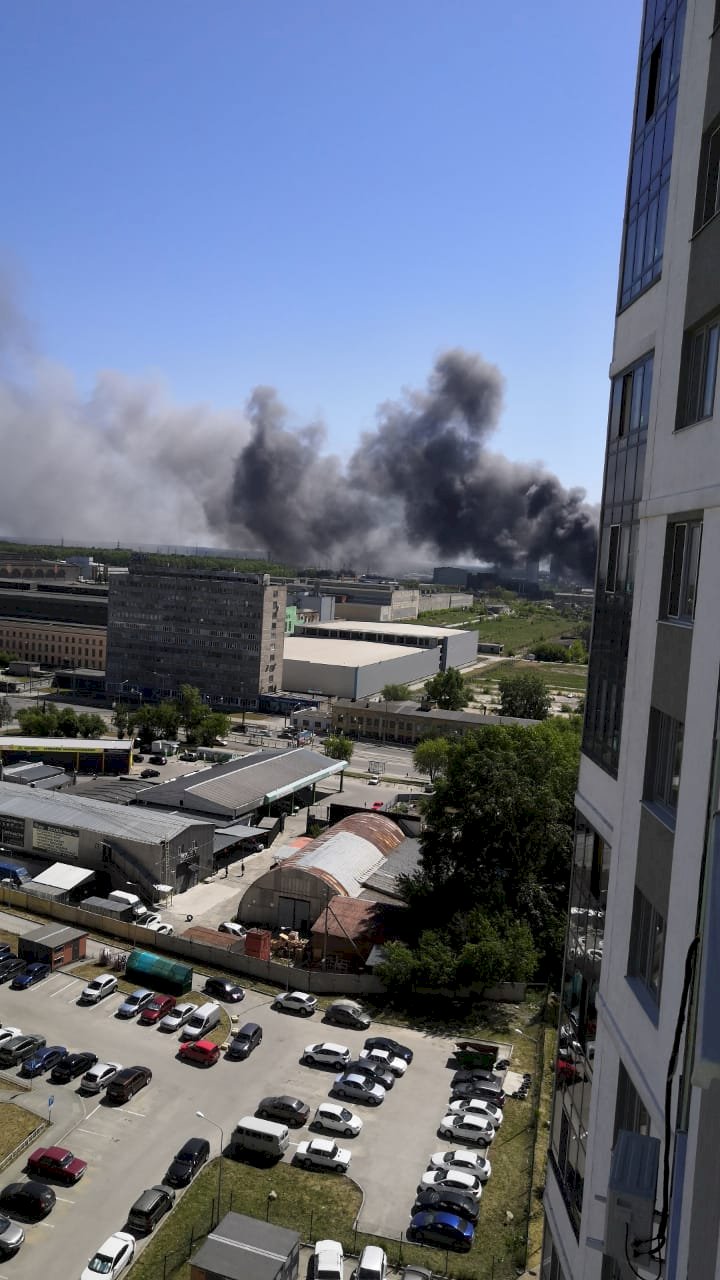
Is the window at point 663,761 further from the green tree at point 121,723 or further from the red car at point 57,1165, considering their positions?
the green tree at point 121,723

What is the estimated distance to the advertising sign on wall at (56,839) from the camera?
2227cm

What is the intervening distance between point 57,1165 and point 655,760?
10.3m

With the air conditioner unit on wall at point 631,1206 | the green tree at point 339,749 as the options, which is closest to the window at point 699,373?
the air conditioner unit on wall at point 631,1206

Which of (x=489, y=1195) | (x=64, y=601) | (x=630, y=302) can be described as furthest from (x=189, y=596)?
(x=630, y=302)

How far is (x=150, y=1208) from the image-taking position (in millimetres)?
10094

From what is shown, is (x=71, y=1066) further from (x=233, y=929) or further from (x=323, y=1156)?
(x=233, y=929)

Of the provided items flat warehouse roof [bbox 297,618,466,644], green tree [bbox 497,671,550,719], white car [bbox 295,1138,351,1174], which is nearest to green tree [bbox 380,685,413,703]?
green tree [bbox 497,671,550,719]

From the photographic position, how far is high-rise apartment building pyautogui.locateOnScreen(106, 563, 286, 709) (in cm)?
4847

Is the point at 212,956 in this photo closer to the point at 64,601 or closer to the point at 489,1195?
the point at 489,1195

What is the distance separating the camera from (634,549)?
4.19m

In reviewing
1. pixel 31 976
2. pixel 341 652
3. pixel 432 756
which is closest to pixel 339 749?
pixel 432 756

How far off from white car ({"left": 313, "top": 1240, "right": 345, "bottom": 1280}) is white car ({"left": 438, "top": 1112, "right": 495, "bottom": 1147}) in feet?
9.43

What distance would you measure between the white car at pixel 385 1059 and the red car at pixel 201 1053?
235 cm

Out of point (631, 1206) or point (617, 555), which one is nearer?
point (631, 1206)
